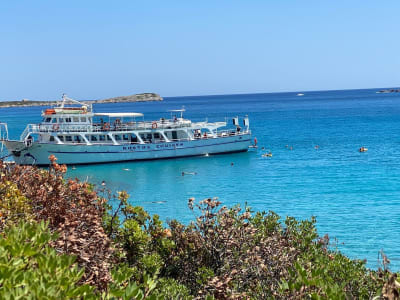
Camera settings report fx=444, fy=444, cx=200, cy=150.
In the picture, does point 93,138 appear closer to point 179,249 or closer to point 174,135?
point 174,135

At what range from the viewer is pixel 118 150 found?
37.8 meters

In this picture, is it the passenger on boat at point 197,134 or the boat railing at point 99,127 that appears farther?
the passenger on boat at point 197,134

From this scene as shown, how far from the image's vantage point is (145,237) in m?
7.58

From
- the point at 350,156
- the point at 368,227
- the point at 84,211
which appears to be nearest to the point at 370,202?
the point at 368,227

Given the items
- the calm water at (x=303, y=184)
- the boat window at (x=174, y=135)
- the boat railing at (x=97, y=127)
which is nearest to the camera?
the calm water at (x=303, y=184)

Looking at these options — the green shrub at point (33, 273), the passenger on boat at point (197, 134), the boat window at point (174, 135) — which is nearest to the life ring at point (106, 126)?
the boat window at point (174, 135)

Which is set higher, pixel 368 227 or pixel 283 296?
pixel 283 296

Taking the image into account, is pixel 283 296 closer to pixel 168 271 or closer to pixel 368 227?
pixel 168 271

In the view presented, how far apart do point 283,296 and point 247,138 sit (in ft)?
126

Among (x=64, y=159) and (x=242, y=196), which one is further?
(x=64, y=159)

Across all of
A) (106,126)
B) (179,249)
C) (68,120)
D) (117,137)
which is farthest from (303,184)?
(68,120)

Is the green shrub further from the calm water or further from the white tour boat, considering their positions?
the white tour boat

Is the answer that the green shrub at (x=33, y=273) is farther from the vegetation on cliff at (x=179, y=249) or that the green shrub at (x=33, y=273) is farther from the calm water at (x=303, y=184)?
the calm water at (x=303, y=184)

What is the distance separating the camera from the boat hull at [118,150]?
1416 inches
